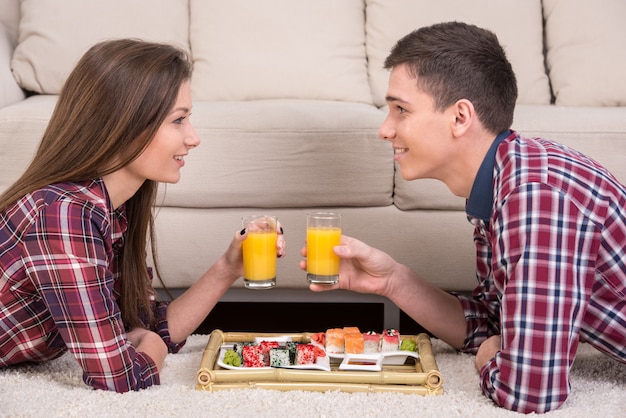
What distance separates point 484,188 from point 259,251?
0.49 m

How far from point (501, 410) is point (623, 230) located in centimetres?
41

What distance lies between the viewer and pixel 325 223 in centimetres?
170

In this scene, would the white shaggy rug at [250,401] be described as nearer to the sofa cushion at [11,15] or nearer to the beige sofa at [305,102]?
the beige sofa at [305,102]

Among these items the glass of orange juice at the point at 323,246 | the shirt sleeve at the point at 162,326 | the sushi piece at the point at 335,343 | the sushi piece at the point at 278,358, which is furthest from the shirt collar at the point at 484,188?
the shirt sleeve at the point at 162,326

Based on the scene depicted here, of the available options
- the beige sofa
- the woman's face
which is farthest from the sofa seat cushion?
the woman's face

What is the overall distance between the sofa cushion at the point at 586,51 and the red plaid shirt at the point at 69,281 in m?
1.80

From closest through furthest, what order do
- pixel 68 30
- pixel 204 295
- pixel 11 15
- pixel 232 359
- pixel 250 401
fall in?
pixel 250 401 → pixel 232 359 → pixel 204 295 → pixel 68 30 → pixel 11 15

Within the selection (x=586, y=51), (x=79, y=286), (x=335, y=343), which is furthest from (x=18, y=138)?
(x=586, y=51)

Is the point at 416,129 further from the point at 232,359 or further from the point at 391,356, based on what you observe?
the point at 232,359

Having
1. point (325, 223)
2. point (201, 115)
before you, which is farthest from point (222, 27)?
point (325, 223)

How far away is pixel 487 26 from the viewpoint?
9.36 feet

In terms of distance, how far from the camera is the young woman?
59.7 inches

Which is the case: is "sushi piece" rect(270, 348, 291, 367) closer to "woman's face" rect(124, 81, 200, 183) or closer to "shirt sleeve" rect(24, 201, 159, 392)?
"shirt sleeve" rect(24, 201, 159, 392)

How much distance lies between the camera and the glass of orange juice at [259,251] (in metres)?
1.71
